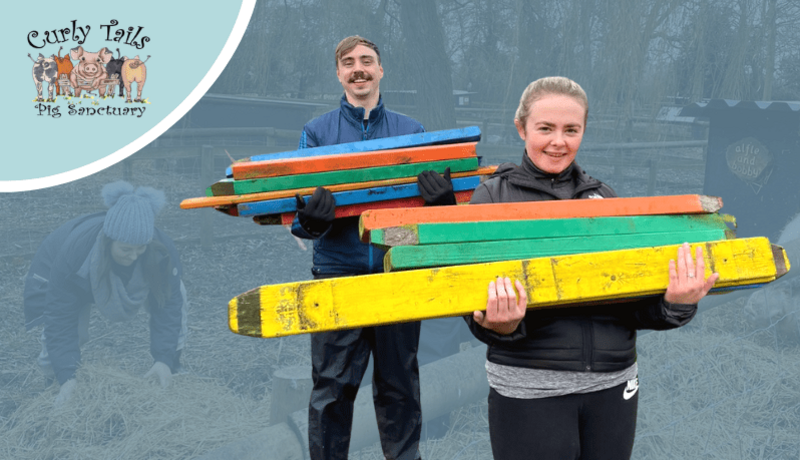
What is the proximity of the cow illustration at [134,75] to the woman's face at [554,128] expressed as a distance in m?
2.35

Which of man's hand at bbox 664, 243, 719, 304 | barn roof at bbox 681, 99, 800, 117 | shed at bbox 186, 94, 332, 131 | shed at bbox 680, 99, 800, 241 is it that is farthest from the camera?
shed at bbox 186, 94, 332, 131

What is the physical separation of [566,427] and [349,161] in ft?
3.70

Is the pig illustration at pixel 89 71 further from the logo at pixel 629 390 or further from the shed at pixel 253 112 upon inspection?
the shed at pixel 253 112

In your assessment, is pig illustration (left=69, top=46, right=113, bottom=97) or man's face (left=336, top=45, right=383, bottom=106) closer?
man's face (left=336, top=45, right=383, bottom=106)

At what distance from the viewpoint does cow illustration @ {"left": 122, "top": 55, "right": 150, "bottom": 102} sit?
11.1 ft

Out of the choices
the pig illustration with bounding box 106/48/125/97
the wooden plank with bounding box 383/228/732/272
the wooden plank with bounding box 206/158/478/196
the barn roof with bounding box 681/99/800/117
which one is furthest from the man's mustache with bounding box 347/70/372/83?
the barn roof with bounding box 681/99/800/117

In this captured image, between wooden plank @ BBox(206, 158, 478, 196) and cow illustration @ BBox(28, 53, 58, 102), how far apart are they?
1669 mm

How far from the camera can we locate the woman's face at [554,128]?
169 cm

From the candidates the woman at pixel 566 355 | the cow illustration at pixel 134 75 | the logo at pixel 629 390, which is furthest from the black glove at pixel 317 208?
the cow illustration at pixel 134 75

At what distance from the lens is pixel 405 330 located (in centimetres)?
248

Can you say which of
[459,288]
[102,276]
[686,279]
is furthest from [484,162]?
[459,288]

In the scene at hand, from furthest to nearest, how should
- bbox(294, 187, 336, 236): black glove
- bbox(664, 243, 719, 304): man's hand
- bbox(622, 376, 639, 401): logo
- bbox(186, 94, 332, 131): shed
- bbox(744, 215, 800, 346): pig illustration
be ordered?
bbox(186, 94, 332, 131): shed, bbox(744, 215, 800, 346): pig illustration, bbox(294, 187, 336, 236): black glove, bbox(622, 376, 639, 401): logo, bbox(664, 243, 719, 304): man's hand

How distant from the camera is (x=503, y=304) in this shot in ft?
5.07

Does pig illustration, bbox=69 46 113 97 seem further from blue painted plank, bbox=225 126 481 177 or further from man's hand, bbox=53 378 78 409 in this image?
man's hand, bbox=53 378 78 409
